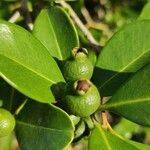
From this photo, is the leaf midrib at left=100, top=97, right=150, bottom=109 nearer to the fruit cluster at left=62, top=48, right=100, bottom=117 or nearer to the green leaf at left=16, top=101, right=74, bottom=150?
the fruit cluster at left=62, top=48, right=100, bottom=117

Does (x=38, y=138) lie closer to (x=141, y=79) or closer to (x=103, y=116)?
(x=103, y=116)

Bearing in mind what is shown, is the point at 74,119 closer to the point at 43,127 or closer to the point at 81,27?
the point at 43,127

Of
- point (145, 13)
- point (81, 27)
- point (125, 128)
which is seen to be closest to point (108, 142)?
point (81, 27)

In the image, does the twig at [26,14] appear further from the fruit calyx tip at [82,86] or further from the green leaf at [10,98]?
the fruit calyx tip at [82,86]

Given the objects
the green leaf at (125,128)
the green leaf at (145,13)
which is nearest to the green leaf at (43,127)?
the green leaf at (145,13)

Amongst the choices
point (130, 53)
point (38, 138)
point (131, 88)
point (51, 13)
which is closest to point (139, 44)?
point (130, 53)
